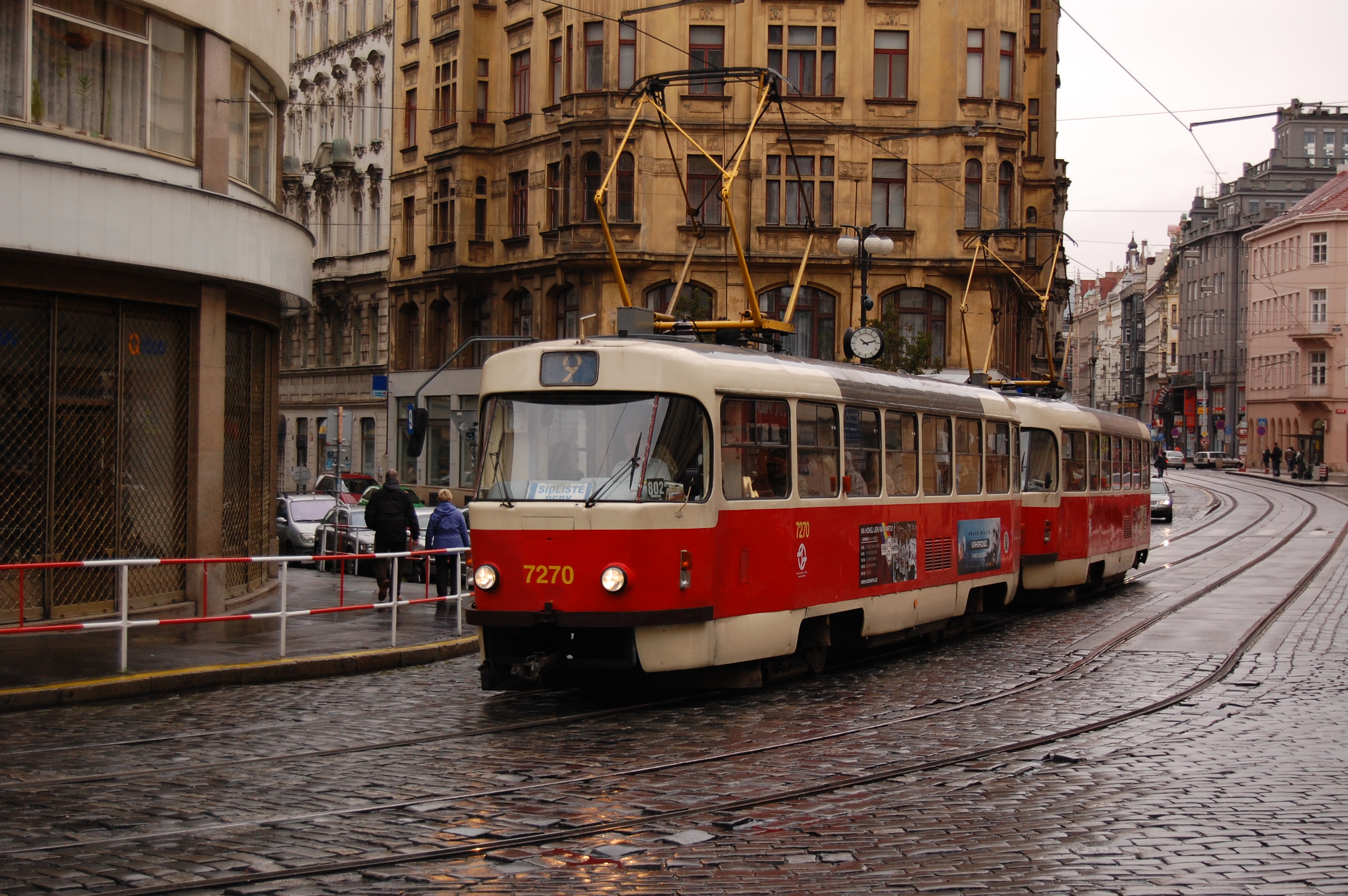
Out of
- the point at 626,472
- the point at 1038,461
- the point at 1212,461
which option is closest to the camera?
the point at 626,472

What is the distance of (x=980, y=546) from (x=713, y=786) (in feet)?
31.8

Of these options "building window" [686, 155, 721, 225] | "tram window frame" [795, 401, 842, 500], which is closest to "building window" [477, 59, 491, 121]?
"building window" [686, 155, 721, 225]

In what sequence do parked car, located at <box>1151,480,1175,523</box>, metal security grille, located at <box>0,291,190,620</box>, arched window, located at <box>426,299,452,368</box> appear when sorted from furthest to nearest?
arched window, located at <box>426,299,452,368</box>
parked car, located at <box>1151,480,1175,523</box>
metal security grille, located at <box>0,291,190,620</box>

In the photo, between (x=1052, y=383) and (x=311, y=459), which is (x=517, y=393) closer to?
(x=1052, y=383)

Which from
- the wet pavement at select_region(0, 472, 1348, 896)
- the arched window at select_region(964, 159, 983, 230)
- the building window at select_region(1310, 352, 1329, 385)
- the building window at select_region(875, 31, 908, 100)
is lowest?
the wet pavement at select_region(0, 472, 1348, 896)

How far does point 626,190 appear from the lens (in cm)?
4412

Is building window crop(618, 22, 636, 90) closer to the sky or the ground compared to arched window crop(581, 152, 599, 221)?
closer to the sky

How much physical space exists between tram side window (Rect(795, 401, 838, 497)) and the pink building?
83908 mm

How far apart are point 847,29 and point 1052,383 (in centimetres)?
2061

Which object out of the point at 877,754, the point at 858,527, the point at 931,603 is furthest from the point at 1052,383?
the point at 877,754

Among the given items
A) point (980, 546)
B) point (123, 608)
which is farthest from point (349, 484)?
point (123, 608)

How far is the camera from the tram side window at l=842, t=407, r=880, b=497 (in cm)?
1438

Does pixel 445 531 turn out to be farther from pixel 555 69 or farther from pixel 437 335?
pixel 437 335

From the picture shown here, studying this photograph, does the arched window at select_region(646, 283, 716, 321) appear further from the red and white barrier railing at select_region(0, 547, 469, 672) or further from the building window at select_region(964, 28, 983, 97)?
the red and white barrier railing at select_region(0, 547, 469, 672)
